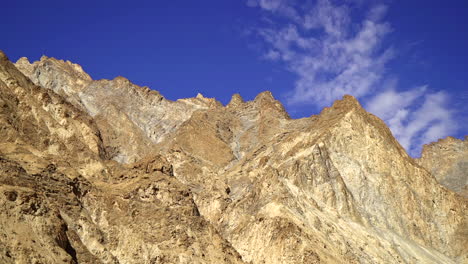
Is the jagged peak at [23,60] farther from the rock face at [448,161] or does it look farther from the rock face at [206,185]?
the rock face at [448,161]

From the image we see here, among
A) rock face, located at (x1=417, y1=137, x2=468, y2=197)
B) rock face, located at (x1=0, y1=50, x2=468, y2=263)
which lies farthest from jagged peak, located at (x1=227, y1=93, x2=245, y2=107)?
rock face, located at (x1=417, y1=137, x2=468, y2=197)

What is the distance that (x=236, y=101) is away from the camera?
15325 centimetres

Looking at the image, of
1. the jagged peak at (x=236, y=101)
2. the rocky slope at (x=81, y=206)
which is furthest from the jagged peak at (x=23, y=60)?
the rocky slope at (x=81, y=206)

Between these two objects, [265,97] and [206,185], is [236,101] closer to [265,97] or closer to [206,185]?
[265,97]

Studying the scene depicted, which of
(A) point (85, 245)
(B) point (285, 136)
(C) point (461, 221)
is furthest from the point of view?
(B) point (285, 136)

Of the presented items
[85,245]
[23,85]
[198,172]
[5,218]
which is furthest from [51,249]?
[198,172]

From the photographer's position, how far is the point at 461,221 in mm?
99000

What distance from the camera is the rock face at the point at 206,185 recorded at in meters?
48.9

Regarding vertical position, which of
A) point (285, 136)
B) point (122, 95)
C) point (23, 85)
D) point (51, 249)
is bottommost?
point (51, 249)

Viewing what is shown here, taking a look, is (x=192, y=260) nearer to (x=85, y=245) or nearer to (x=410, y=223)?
(x=85, y=245)

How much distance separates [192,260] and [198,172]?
51260 mm

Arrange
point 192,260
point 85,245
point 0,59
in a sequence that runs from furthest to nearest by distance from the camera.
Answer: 1. point 0,59
2. point 192,260
3. point 85,245

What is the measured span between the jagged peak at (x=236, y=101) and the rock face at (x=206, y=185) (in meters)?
5.25

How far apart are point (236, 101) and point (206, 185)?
62382 millimetres
